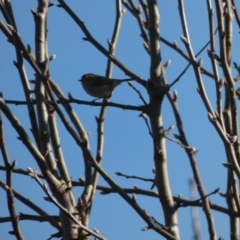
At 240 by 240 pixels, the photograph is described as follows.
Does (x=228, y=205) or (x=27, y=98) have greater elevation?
(x=27, y=98)

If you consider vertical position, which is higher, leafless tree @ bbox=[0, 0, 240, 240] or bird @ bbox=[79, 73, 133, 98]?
bird @ bbox=[79, 73, 133, 98]

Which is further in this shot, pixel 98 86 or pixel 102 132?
pixel 98 86

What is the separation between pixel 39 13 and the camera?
2.88 meters

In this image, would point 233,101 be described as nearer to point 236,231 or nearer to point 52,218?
point 236,231

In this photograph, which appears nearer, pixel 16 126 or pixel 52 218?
pixel 16 126

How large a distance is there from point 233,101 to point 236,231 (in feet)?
2.26

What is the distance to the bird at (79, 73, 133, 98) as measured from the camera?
15.6 feet

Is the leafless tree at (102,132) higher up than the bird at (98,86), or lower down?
lower down

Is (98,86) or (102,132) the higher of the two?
(98,86)

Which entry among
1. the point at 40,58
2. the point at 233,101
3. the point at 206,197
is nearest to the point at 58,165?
the point at 40,58

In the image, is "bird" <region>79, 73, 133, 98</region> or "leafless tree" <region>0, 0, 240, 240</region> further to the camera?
"bird" <region>79, 73, 133, 98</region>

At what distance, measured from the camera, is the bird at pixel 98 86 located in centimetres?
477

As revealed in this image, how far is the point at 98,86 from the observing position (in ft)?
16.7

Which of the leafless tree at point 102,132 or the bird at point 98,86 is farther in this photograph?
the bird at point 98,86
